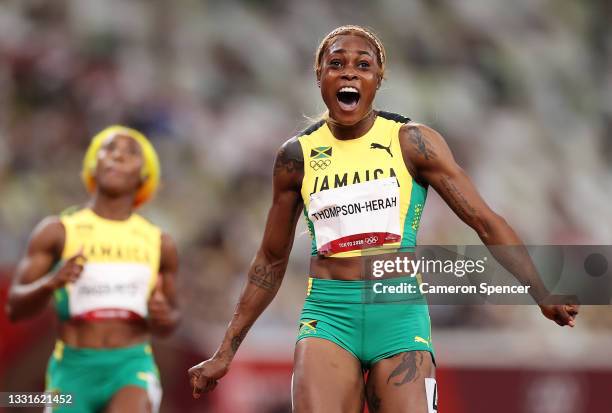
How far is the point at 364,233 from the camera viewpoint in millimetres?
4688

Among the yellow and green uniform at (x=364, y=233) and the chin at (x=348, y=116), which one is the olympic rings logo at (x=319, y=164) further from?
the chin at (x=348, y=116)

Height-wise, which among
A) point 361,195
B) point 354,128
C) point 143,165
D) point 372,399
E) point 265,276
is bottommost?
point 372,399

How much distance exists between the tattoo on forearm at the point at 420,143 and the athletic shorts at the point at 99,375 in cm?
272

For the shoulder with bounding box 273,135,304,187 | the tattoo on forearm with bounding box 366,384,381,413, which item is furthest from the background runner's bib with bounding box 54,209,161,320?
the tattoo on forearm with bounding box 366,384,381,413

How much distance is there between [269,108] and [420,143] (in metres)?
8.05

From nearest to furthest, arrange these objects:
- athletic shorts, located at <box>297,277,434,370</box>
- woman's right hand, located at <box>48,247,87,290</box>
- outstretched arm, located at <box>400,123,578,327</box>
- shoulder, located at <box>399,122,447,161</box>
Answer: outstretched arm, located at <box>400,123,578,327</box>
athletic shorts, located at <box>297,277,434,370</box>
shoulder, located at <box>399,122,447,161</box>
woman's right hand, located at <box>48,247,87,290</box>

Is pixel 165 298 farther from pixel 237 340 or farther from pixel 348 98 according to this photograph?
pixel 348 98

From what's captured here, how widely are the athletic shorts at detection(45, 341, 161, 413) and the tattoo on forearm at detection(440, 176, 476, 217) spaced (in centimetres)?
272

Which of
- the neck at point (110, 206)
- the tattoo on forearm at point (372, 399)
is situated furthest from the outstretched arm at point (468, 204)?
the neck at point (110, 206)

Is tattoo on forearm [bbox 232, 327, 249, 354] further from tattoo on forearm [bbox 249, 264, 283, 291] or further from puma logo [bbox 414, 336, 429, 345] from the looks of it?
puma logo [bbox 414, 336, 429, 345]

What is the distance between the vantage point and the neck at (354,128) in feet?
16.0

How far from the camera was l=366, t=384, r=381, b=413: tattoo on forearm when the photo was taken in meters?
4.52

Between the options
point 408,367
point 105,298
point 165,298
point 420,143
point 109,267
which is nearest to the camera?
point 408,367

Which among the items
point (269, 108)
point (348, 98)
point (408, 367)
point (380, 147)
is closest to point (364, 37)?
point (348, 98)
